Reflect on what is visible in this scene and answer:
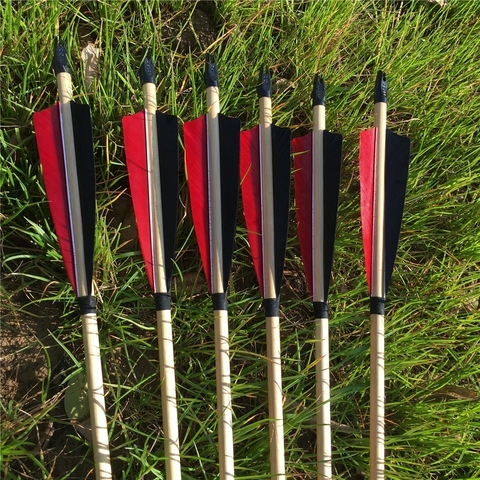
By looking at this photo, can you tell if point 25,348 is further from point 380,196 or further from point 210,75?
point 380,196

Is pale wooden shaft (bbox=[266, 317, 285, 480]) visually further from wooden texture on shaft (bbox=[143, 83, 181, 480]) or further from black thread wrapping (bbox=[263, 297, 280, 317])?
wooden texture on shaft (bbox=[143, 83, 181, 480])

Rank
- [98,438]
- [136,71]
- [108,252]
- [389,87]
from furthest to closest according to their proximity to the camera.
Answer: [389,87], [136,71], [108,252], [98,438]

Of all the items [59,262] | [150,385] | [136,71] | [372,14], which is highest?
[372,14]

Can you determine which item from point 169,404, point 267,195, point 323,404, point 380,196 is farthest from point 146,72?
point 323,404

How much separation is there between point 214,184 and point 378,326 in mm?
497

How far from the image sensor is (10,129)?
118 centimetres

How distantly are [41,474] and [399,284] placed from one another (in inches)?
38.0

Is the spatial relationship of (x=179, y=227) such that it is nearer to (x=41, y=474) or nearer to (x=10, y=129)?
(x=10, y=129)

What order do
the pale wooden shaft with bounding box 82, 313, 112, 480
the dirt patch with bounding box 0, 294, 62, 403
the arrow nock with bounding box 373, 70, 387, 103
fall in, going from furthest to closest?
the arrow nock with bounding box 373, 70, 387, 103 < the dirt patch with bounding box 0, 294, 62, 403 < the pale wooden shaft with bounding box 82, 313, 112, 480


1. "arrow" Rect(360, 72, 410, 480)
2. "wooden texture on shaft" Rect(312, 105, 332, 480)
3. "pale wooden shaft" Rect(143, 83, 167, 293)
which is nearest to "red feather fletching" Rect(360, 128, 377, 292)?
"arrow" Rect(360, 72, 410, 480)

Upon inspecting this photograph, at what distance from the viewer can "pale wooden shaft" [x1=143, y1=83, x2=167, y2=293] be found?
1.12 m

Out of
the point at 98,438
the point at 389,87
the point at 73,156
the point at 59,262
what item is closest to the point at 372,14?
the point at 389,87

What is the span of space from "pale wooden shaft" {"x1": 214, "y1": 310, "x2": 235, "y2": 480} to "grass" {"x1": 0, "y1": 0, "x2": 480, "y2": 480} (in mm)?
79

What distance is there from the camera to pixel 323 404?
1.14m
